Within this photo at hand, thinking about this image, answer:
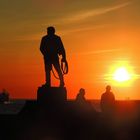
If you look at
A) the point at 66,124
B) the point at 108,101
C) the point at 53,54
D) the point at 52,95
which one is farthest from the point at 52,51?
the point at 66,124

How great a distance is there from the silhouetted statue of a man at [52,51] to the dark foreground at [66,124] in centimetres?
181

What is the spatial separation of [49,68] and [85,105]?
8.30ft

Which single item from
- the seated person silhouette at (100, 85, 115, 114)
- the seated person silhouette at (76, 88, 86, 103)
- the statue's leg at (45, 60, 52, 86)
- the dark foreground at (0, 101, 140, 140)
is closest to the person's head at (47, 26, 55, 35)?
the statue's leg at (45, 60, 52, 86)

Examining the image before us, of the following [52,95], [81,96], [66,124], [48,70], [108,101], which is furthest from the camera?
[108,101]

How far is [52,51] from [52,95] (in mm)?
2238

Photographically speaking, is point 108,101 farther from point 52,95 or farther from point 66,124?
point 66,124

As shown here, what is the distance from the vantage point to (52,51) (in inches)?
1124

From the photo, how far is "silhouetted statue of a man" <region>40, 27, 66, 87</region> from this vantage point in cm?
2842

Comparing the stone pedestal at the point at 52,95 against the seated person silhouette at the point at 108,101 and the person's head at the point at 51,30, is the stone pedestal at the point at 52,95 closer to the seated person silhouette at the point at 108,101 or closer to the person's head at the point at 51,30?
the seated person silhouette at the point at 108,101

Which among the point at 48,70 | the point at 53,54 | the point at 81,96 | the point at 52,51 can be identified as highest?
the point at 52,51

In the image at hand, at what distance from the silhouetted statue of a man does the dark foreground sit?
1811 millimetres

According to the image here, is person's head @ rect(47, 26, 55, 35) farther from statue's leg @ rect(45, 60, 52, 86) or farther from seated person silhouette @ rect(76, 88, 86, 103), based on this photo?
seated person silhouette @ rect(76, 88, 86, 103)

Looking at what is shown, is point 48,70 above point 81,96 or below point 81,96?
above

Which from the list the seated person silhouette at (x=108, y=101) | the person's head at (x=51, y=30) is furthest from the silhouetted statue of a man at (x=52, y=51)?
the seated person silhouette at (x=108, y=101)
